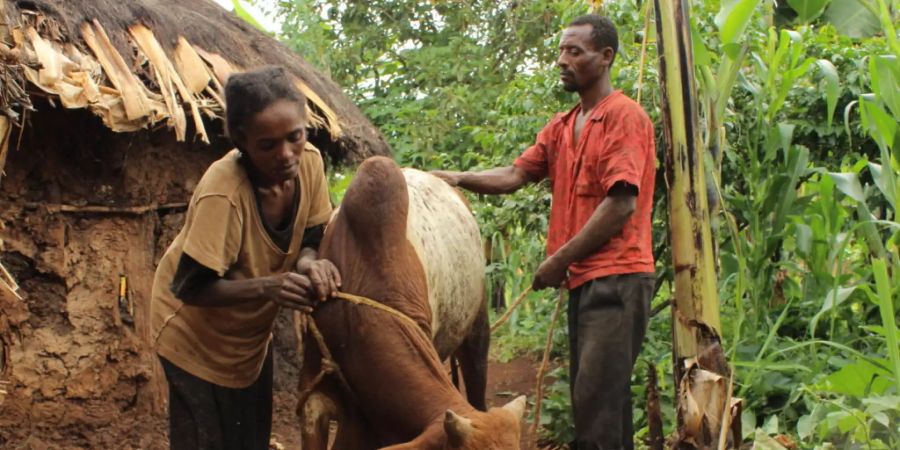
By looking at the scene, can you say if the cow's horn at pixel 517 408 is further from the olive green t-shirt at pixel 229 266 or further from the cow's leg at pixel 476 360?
the cow's leg at pixel 476 360

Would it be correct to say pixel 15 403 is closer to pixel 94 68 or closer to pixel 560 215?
pixel 94 68

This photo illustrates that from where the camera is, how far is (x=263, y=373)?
4.17 m

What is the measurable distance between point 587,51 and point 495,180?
0.92 meters

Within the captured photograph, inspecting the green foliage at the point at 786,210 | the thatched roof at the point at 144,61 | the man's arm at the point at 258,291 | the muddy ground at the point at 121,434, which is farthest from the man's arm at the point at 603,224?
the muddy ground at the point at 121,434

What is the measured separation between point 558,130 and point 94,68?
3.00 metres

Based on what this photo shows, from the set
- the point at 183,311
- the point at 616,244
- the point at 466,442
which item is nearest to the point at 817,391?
the point at 616,244

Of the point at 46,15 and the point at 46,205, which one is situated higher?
the point at 46,15

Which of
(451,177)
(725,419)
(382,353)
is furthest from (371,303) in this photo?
(451,177)

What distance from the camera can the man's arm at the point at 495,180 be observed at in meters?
5.08

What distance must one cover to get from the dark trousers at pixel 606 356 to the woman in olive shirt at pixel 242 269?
126cm

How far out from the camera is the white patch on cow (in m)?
4.80

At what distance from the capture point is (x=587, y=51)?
179 inches

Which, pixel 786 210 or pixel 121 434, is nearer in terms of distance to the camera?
pixel 786 210

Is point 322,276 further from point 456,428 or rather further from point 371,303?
point 456,428
